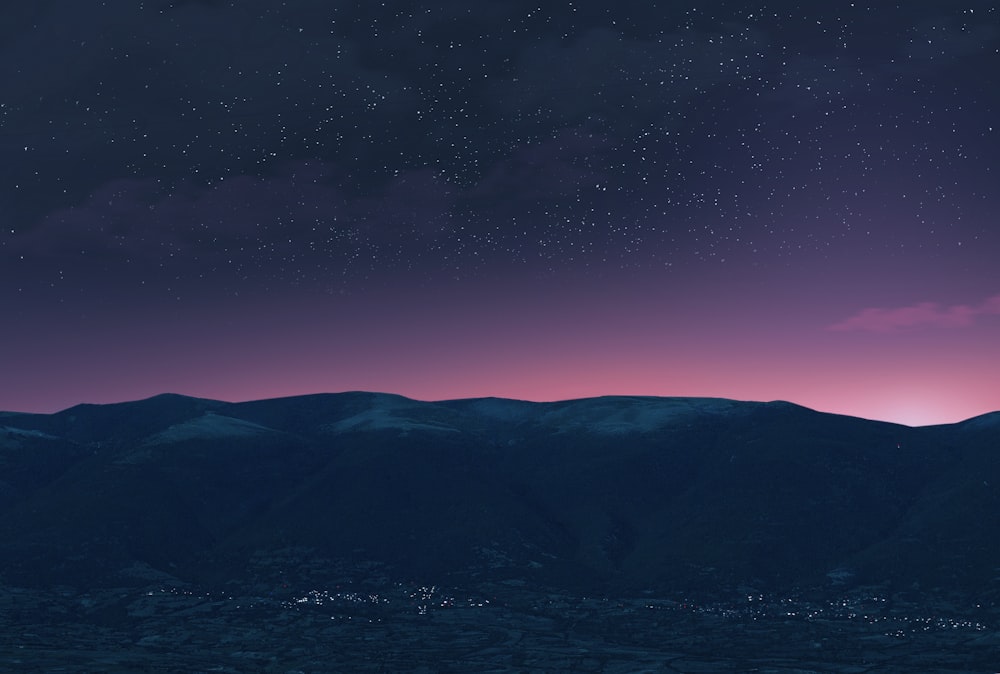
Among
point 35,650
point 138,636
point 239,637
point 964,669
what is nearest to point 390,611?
point 239,637

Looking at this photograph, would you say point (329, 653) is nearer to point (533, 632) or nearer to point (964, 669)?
point (533, 632)

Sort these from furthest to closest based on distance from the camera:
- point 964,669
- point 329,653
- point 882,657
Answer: point 329,653 < point 882,657 < point 964,669

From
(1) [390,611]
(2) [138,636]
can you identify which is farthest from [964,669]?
(2) [138,636]

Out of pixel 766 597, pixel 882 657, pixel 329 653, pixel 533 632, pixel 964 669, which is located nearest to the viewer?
pixel 964 669

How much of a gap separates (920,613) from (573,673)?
249 ft

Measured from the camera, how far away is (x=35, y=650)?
15862cm

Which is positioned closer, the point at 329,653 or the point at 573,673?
the point at 573,673

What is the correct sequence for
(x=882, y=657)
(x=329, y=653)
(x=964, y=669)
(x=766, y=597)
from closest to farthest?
(x=964, y=669)
(x=882, y=657)
(x=329, y=653)
(x=766, y=597)

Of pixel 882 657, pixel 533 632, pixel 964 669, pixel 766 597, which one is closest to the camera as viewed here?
pixel 964 669

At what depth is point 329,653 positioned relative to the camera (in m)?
154

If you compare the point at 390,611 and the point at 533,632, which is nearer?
the point at 533,632

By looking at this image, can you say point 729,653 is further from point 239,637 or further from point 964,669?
point 239,637

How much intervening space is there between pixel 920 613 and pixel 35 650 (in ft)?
488

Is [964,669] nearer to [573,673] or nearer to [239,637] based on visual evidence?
[573,673]
